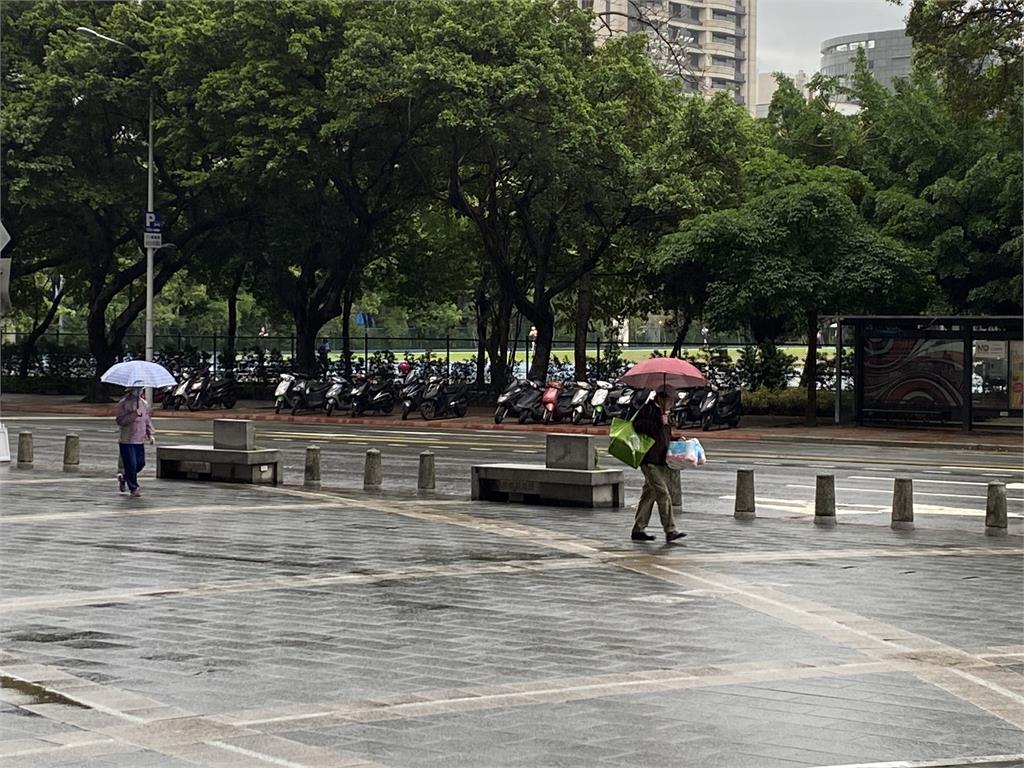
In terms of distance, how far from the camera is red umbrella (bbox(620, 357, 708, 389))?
1606 centimetres

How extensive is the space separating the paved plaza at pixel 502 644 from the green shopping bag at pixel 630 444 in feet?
2.79

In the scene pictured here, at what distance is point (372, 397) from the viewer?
40.0 m

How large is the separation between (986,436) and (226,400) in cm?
2120

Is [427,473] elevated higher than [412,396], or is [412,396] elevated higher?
[412,396]

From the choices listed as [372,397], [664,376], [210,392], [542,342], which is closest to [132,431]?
[664,376]

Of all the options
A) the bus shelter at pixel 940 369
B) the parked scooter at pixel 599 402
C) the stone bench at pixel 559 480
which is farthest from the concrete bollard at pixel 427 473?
the bus shelter at pixel 940 369

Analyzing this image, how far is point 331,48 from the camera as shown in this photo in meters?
40.8

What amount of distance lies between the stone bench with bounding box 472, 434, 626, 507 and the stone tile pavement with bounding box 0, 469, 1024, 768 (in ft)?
6.52

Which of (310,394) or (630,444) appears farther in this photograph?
(310,394)

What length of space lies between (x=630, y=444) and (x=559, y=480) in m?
3.45

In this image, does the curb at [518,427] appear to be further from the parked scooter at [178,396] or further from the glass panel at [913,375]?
the glass panel at [913,375]

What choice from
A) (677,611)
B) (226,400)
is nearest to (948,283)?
(226,400)

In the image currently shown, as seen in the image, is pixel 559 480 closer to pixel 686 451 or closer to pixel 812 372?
pixel 686 451

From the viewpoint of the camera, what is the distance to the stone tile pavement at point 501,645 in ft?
24.1
